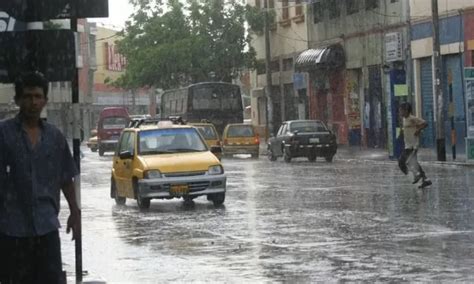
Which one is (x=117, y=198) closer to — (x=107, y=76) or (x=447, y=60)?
(x=447, y=60)

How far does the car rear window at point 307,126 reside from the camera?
4053cm

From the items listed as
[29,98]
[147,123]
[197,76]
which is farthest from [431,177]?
[197,76]

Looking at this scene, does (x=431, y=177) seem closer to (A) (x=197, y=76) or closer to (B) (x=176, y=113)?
(B) (x=176, y=113)

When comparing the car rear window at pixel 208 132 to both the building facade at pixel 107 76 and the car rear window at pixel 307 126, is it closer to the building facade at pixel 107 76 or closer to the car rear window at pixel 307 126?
the car rear window at pixel 307 126

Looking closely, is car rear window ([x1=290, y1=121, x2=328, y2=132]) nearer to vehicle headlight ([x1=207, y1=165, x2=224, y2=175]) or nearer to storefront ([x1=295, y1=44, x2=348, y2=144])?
storefront ([x1=295, y1=44, x2=348, y2=144])

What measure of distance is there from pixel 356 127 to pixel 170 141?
29.8 meters

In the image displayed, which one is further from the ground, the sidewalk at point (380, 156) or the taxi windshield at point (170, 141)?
the taxi windshield at point (170, 141)

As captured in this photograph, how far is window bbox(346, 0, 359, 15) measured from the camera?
50031 mm

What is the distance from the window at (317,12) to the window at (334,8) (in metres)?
1.02

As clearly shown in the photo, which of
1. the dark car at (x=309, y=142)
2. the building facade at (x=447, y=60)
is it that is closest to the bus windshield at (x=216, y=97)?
the building facade at (x=447, y=60)

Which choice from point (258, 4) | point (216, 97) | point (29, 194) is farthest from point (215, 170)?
point (258, 4)

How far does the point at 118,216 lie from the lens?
65.2ft

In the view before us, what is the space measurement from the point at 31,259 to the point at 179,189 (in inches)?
532

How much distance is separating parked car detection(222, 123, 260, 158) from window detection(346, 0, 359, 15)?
23.5 feet
